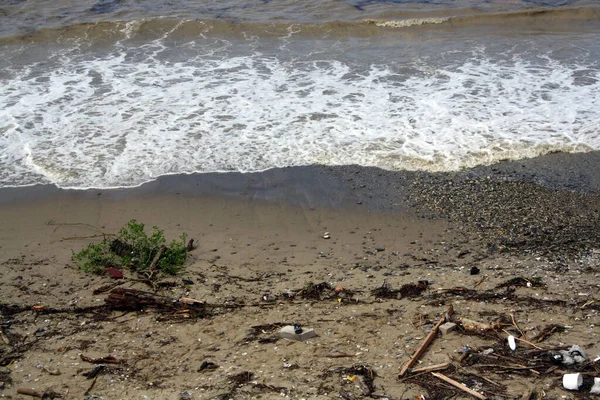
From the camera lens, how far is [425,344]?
4.73 m

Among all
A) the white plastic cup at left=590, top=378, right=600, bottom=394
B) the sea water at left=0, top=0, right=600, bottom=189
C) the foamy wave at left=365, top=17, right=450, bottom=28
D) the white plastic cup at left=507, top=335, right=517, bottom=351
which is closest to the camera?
the white plastic cup at left=590, top=378, right=600, bottom=394

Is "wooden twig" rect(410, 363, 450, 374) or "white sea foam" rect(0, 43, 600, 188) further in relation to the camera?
"white sea foam" rect(0, 43, 600, 188)

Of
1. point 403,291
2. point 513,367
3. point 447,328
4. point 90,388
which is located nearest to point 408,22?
point 403,291

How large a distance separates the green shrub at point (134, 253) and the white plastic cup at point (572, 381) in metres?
3.64

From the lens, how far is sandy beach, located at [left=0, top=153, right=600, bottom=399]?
4551 mm

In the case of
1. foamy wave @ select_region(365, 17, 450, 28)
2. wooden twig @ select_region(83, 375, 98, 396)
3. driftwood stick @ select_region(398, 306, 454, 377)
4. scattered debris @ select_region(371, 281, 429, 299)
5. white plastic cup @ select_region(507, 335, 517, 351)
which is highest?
foamy wave @ select_region(365, 17, 450, 28)

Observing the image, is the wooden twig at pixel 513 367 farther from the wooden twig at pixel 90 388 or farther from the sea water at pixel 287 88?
the sea water at pixel 287 88

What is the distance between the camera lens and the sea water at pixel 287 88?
891cm

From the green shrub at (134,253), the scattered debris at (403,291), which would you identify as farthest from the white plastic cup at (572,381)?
the green shrub at (134,253)

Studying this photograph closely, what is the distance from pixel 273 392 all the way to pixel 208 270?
2.23 m

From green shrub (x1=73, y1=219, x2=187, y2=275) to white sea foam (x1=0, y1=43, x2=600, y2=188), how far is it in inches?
71.3

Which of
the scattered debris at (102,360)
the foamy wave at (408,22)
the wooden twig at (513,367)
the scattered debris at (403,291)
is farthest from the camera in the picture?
the foamy wave at (408,22)

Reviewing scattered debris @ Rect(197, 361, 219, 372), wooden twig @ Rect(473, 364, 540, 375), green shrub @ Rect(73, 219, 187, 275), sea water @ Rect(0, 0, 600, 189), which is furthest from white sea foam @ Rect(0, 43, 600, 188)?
wooden twig @ Rect(473, 364, 540, 375)

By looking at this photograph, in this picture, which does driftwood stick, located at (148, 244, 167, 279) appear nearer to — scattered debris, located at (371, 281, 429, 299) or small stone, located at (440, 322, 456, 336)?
scattered debris, located at (371, 281, 429, 299)
